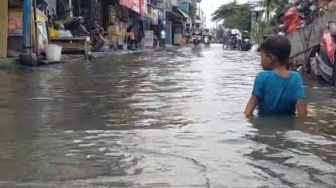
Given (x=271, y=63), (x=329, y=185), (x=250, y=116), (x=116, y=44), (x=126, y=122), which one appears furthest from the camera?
(x=116, y=44)

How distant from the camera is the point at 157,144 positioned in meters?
5.18

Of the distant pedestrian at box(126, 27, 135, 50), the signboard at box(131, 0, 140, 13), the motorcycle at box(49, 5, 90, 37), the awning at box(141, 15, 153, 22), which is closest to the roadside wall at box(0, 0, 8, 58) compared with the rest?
the motorcycle at box(49, 5, 90, 37)

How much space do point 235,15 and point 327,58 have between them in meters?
73.6

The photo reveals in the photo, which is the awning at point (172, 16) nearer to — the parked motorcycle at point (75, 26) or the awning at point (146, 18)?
the awning at point (146, 18)

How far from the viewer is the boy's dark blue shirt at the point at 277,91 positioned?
5.58 m

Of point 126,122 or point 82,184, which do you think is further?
point 126,122

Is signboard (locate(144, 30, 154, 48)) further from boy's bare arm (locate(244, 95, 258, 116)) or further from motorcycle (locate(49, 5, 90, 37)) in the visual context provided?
boy's bare arm (locate(244, 95, 258, 116))

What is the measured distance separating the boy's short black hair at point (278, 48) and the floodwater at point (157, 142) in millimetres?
643

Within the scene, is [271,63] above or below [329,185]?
above

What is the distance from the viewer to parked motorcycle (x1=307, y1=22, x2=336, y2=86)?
11086mm

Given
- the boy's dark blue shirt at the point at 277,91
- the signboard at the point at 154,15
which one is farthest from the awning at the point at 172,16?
the boy's dark blue shirt at the point at 277,91

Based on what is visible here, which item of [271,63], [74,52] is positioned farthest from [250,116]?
[74,52]

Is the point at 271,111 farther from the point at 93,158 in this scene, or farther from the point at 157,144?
the point at 93,158

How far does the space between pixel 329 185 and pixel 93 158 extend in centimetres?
167
